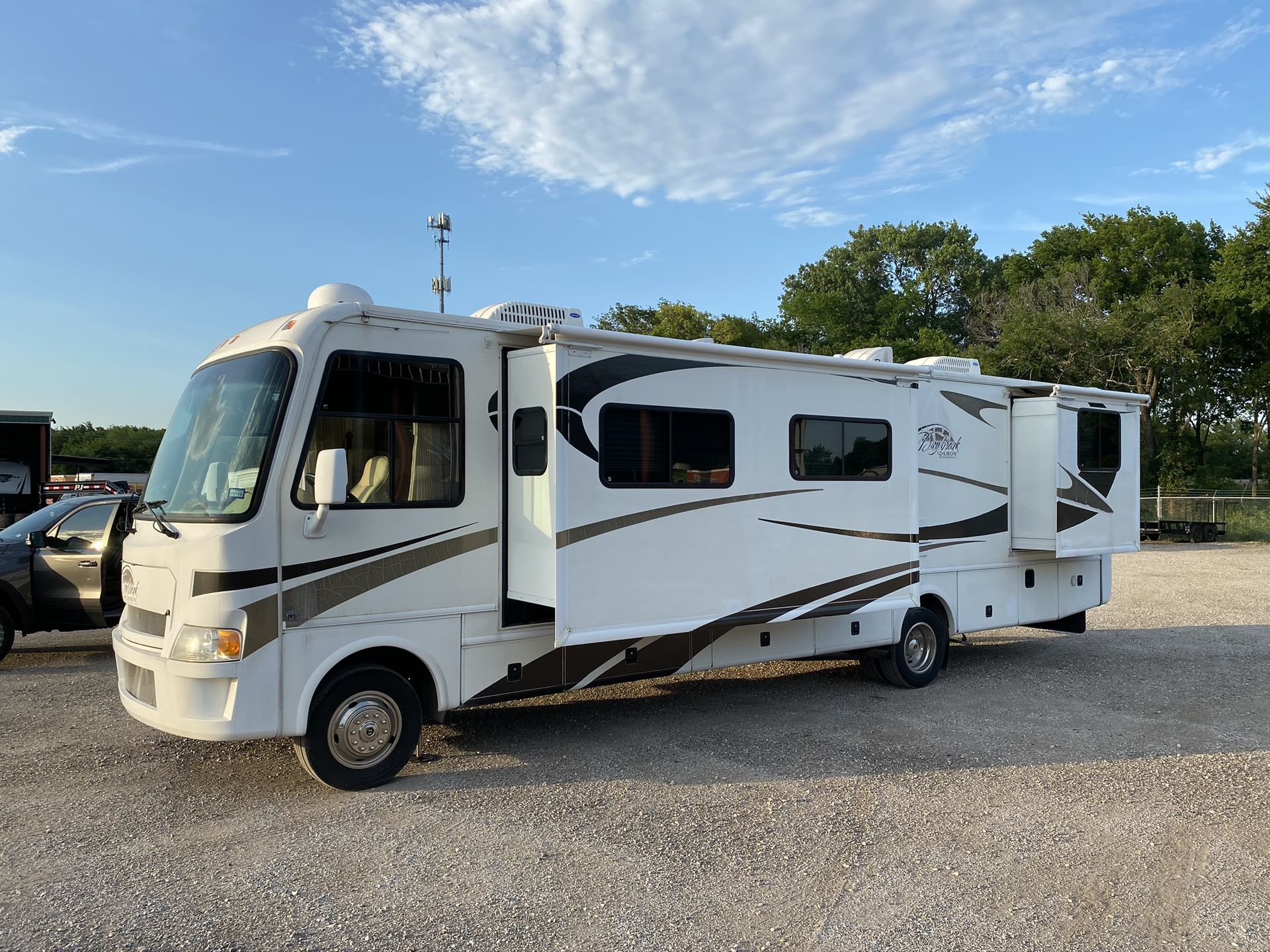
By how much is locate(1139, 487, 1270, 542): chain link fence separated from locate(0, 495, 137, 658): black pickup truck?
26745 millimetres

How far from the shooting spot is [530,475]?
20.2 ft

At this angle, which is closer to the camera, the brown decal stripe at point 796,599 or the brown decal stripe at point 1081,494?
the brown decal stripe at point 796,599

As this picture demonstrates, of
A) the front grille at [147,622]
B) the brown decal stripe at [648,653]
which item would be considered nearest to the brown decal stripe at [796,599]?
the brown decal stripe at [648,653]

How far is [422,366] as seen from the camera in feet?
19.6

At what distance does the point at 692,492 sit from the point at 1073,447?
16.6ft

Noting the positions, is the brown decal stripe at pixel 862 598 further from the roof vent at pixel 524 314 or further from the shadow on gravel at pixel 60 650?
the shadow on gravel at pixel 60 650

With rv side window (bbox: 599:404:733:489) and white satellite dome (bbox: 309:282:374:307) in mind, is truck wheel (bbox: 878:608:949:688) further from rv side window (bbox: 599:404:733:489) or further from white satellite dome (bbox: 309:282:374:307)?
white satellite dome (bbox: 309:282:374:307)

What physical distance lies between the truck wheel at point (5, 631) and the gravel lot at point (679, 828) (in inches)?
38.3

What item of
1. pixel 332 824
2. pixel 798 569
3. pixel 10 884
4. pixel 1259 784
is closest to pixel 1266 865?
pixel 1259 784

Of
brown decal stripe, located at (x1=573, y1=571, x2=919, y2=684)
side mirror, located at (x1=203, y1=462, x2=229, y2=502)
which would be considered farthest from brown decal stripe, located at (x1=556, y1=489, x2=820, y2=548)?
side mirror, located at (x1=203, y1=462, x2=229, y2=502)

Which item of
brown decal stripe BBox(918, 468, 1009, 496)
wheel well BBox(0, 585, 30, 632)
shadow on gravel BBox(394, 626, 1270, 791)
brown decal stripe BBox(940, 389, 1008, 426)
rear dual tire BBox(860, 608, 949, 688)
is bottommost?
shadow on gravel BBox(394, 626, 1270, 791)

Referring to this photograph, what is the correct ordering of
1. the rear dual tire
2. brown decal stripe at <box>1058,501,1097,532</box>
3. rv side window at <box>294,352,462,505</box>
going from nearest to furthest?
1. rv side window at <box>294,352,462,505</box>
2. the rear dual tire
3. brown decal stripe at <box>1058,501,1097,532</box>

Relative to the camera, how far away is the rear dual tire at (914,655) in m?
8.59

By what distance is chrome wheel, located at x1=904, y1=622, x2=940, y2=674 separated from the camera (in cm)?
875
